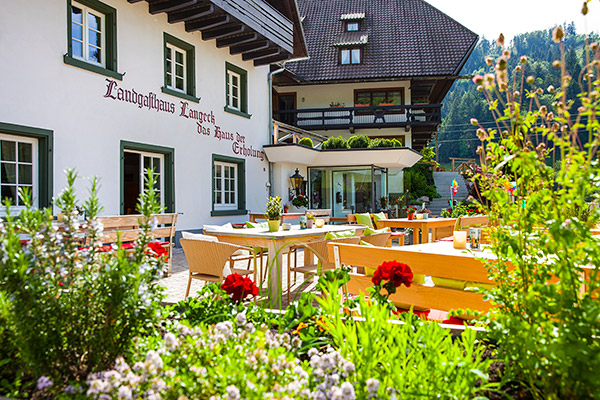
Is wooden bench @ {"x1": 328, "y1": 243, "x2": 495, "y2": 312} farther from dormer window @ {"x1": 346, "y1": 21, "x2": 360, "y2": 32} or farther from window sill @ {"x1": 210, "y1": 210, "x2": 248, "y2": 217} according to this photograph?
dormer window @ {"x1": 346, "y1": 21, "x2": 360, "y2": 32}

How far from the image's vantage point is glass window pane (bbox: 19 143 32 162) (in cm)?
699

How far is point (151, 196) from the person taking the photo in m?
1.75

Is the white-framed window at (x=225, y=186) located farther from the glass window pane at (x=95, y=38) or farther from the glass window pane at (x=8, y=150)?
the glass window pane at (x=8, y=150)

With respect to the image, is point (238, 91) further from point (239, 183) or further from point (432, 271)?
point (432, 271)

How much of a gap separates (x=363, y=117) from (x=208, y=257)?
18.2 metres

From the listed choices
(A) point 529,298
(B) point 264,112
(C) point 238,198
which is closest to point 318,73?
(B) point 264,112

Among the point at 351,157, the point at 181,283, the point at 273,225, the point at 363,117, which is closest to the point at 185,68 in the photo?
the point at 181,283

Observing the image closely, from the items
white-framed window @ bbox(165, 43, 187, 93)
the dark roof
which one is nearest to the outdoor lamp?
white-framed window @ bbox(165, 43, 187, 93)

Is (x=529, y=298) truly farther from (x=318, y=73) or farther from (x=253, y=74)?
(x=318, y=73)

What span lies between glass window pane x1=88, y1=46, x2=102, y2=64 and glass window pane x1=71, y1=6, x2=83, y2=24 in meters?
0.46

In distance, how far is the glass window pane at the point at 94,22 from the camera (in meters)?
8.08

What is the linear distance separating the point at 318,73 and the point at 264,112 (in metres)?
9.65

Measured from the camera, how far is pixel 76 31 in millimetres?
7793

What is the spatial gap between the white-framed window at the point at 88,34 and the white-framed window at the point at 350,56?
15.8 metres
